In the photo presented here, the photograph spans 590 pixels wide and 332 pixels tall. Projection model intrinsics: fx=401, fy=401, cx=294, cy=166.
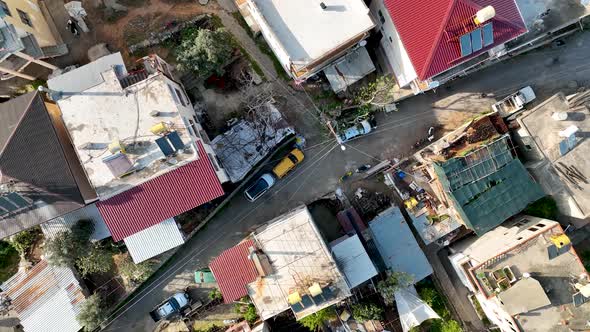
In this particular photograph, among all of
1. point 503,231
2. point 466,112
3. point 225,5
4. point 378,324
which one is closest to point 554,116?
point 466,112

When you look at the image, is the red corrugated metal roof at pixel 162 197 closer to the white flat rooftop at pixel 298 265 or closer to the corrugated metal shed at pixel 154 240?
the corrugated metal shed at pixel 154 240

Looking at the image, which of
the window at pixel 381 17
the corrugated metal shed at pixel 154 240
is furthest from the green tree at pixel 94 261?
the window at pixel 381 17

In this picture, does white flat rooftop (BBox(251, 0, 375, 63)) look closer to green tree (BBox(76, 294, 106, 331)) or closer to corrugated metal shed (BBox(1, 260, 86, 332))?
green tree (BBox(76, 294, 106, 331))

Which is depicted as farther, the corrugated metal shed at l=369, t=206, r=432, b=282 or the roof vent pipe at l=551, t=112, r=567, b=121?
the corrugated metal shed at l=369, t=206, r=432, b=282

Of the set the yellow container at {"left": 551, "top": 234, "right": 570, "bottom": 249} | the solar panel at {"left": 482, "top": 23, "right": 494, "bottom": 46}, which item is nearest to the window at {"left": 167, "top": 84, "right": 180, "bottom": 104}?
the solar panel at {"left": 482, "top": 23, "right": 494, "bottom": 46}

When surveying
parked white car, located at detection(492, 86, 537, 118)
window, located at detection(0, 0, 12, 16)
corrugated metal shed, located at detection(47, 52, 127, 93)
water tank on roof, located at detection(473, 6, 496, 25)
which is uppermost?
window, located at detection(0, 0, 12, 16)

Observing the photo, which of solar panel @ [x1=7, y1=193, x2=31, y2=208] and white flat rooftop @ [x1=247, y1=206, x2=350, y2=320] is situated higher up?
solar panel @ [x1=7, y1=193, x2=31, y2=208]

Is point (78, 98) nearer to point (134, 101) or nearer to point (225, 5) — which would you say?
point (134, 101)
